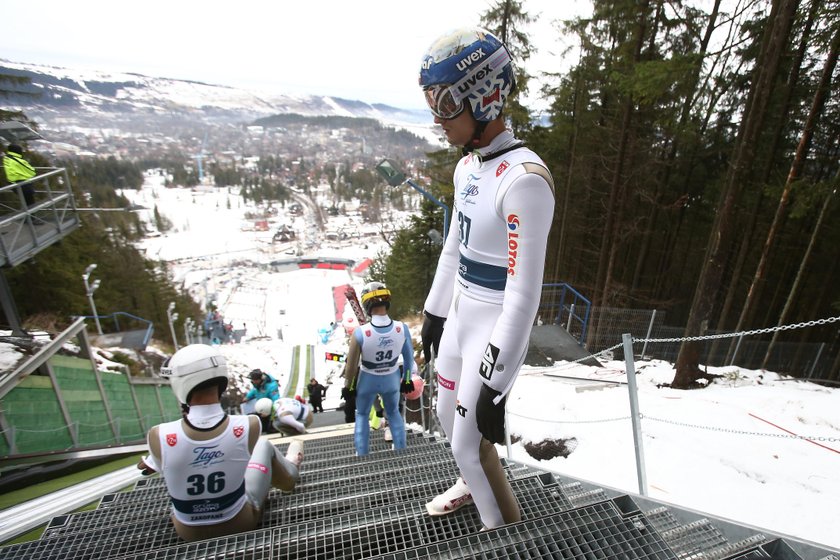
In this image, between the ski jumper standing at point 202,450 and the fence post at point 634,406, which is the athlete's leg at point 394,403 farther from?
the fence post at point 634,406

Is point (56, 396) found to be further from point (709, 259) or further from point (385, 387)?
point (709, 259)

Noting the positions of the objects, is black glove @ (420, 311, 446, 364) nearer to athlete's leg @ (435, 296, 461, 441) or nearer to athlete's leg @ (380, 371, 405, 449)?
athlete's leg @ (435, 296, 461, 441)

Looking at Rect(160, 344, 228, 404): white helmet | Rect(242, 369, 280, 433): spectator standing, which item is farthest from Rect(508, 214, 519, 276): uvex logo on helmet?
Rect(242, 369, 280, 433): spectator standing

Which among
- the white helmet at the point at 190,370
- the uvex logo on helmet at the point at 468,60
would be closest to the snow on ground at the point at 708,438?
the uvex logo on helmet at the point at 468,60

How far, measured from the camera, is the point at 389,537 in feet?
7.41

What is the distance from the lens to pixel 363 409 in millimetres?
4777

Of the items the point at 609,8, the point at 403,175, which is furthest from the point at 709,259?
the point at 609,8

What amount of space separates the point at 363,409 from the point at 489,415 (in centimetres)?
316

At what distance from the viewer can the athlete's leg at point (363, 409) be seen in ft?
15.3

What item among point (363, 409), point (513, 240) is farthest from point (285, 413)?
point (513, 240)

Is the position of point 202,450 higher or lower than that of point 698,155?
lower

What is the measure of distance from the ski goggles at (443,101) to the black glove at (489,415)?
54.9 inches

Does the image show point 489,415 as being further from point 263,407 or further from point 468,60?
point 263,407

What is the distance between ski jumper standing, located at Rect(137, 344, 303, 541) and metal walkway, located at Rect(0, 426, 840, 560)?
0.37 m
